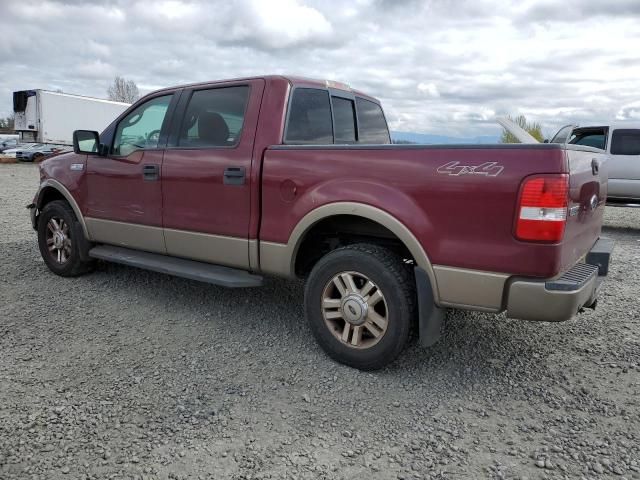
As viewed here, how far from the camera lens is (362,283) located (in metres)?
3.51

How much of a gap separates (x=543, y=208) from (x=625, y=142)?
28.9 feet

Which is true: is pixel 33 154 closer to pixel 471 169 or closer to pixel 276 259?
pixel 276 259

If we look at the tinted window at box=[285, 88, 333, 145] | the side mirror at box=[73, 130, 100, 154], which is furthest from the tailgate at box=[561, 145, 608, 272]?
the side mirror at box=[73, 130, 100, 154]

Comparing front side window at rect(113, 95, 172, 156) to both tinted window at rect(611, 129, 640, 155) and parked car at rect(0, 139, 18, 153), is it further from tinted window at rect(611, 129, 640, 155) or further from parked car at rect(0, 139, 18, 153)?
parked car at rect(0, 139, 18, 153)

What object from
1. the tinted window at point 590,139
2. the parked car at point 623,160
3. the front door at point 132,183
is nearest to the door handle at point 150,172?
the front door at point 132,183

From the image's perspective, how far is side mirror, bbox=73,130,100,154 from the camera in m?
4.95

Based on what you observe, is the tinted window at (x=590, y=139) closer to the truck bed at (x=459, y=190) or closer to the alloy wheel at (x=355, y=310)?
the truck bed at (x=459, y=190)

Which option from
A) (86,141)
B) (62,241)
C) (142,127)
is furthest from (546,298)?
(62,241)

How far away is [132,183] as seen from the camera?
4.64m

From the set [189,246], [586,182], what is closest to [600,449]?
[586,182]

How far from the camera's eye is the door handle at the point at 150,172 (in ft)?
14.5

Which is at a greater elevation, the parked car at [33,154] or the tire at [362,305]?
the parked car at [33,154]

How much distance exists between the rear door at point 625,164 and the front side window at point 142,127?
28.3ft

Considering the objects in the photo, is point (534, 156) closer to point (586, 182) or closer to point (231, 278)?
point (586, 182)
